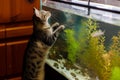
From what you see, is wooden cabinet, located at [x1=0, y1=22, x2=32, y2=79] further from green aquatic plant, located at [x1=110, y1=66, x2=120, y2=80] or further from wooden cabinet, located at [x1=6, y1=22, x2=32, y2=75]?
green aquatic plant, located at [x1=110, y1=66, x2=120, y2=80]

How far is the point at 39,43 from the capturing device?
1.73m

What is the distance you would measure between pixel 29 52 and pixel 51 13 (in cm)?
36

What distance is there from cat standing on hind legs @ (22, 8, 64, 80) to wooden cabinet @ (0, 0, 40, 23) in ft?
0.73

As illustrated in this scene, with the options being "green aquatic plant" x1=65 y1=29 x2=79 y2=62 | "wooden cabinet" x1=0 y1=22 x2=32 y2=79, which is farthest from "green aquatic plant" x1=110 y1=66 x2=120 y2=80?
"wooden cabinet" x1=0 y1=22 x2=32 y2=79

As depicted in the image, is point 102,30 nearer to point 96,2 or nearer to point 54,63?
point 96,2

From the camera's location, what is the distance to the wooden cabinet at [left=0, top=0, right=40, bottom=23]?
6.00ft

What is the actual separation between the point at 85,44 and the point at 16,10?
2.21ft

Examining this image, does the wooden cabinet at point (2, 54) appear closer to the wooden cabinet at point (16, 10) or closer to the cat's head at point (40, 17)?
the wooden cabinet at point (16, 10)

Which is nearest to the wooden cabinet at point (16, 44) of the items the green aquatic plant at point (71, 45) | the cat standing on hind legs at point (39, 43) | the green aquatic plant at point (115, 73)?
the cat standing on hind legs at point (39, 43)

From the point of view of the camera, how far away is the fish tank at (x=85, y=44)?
1.34 metres

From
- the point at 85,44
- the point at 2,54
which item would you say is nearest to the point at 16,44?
the point at 2,54

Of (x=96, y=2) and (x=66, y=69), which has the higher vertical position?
(x=96, y=2)

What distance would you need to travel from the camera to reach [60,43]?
180 centimetres

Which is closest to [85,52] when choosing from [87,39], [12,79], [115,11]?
[87,39]
